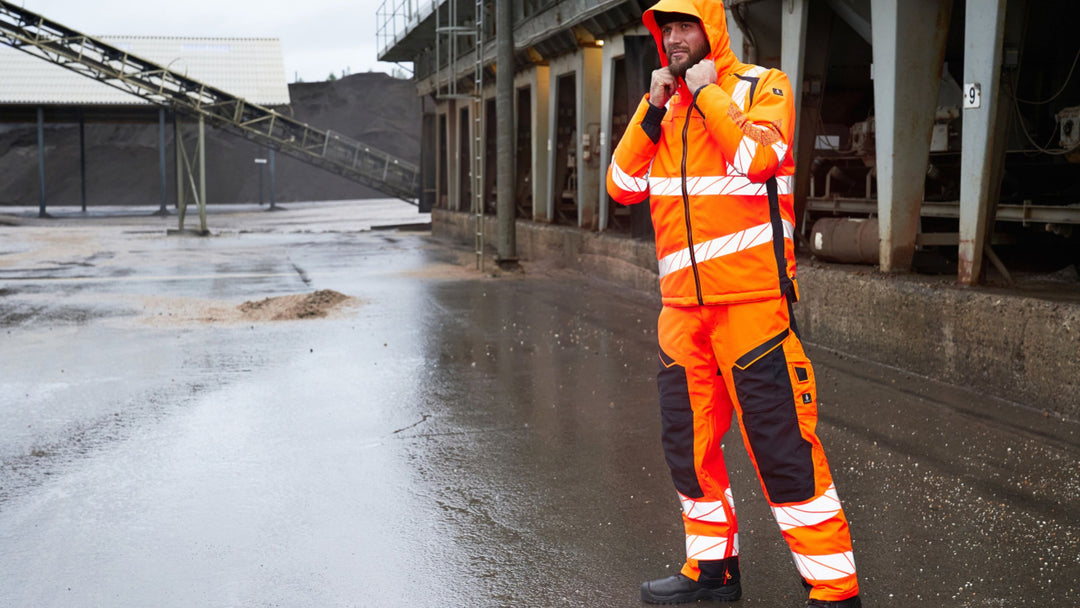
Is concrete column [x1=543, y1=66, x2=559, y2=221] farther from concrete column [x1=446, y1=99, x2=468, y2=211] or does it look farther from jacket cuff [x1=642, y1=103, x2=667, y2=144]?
jacket cuff [x1=642, y1=103, x2=667, y2=144]

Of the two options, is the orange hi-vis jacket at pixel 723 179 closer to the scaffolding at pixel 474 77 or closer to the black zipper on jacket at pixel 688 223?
the black zipper on jacket at pixel 688 223

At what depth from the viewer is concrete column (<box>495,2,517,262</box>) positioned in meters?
15.5

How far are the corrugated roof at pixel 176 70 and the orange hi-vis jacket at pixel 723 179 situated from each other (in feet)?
119

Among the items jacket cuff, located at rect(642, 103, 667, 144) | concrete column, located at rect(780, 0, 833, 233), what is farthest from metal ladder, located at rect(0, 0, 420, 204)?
jacket cuff, located at rect(642, 103, 667, 144)

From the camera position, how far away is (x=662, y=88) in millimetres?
3412

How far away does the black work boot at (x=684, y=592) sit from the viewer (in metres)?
3.54

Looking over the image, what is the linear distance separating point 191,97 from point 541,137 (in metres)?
15.3

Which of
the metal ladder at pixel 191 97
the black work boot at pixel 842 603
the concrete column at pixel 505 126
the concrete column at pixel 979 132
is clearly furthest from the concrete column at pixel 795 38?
the metal ladder at pixel 191 97

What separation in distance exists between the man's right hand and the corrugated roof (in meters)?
36.3

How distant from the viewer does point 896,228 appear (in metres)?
8.25

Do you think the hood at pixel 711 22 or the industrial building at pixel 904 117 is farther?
the industrial building at pixel 904 117

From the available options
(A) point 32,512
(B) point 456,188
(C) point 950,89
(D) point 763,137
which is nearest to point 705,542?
(D) point 763,137

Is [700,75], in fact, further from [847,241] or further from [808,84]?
[808,84]

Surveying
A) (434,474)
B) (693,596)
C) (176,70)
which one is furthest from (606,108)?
(176,70)
